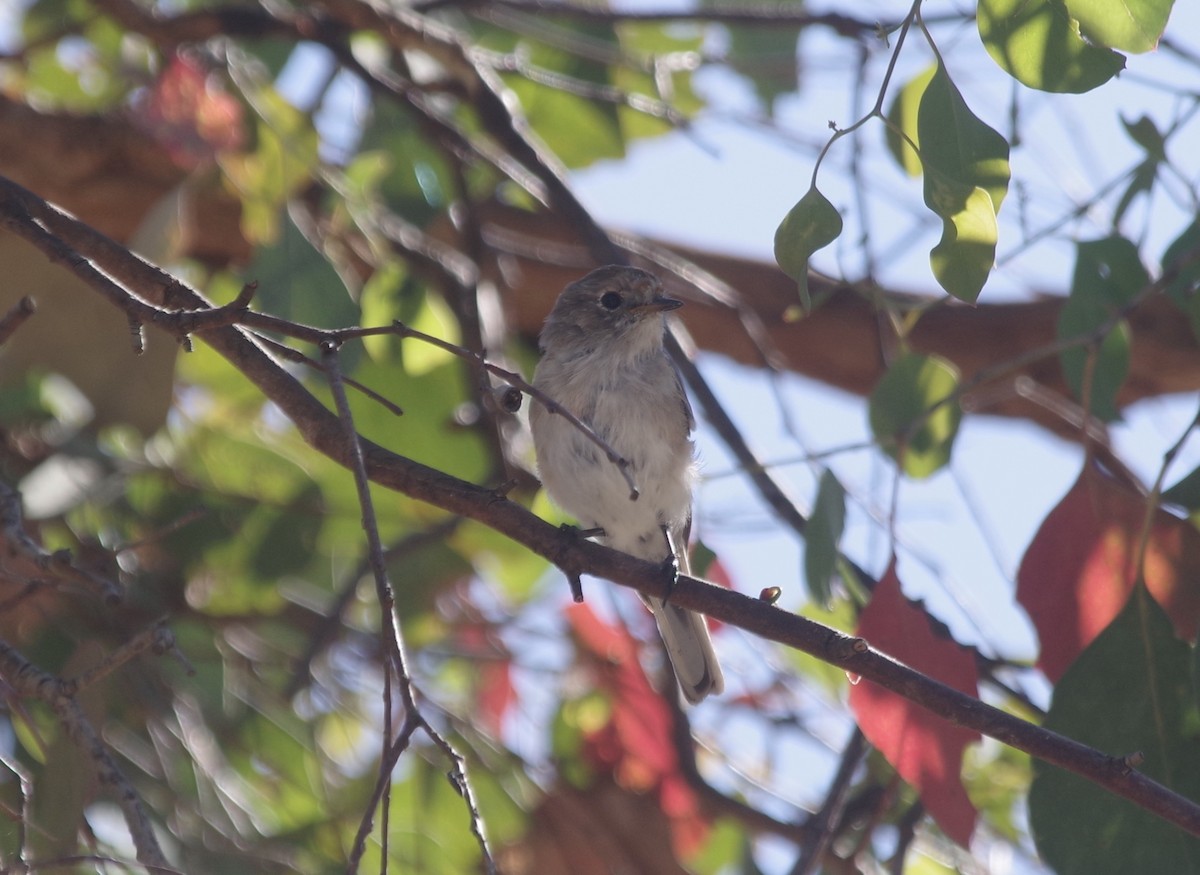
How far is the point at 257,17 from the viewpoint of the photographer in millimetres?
3863

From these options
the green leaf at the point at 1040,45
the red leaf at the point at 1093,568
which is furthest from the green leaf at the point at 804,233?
the red leaf at the point at 1093,568

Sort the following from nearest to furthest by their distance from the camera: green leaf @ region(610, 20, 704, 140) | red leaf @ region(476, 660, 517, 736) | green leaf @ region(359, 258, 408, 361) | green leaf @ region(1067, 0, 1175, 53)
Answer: green leaf @ region(1067, 0, 1175, 53)
green leaf @ region(359, 258, 408, 361)
red leaf @ region(476, 660, 517, 736)
green leaf @ region(610, 20, 704, 140)

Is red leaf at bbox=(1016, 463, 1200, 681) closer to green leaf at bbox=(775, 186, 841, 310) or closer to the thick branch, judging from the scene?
the thick branch

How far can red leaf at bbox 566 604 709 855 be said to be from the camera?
13.0 feet

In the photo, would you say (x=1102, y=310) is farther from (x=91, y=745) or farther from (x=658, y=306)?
(x=91, y=745)

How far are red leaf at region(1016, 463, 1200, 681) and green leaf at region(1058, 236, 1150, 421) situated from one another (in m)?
0.26

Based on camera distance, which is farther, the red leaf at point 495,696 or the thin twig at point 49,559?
the red leaf at point 495,696

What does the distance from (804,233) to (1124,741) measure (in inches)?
52.5

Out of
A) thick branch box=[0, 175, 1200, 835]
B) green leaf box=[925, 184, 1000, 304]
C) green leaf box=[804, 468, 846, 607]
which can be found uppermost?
green leaf box=[925, 184, 1000, 304]

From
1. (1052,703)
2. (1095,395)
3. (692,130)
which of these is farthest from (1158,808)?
(692,130)

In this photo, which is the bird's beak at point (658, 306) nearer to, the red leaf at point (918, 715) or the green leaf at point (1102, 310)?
the green leaf at point (1102, 310)

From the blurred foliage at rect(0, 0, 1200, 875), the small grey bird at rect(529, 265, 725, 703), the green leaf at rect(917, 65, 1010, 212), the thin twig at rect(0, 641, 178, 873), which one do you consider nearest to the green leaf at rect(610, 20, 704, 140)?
the blurred foliage at rect(0, 0, 1200, 875)

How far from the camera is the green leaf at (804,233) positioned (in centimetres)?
195

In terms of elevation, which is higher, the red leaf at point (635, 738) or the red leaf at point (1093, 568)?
the red leaf at point (1093, 568)
